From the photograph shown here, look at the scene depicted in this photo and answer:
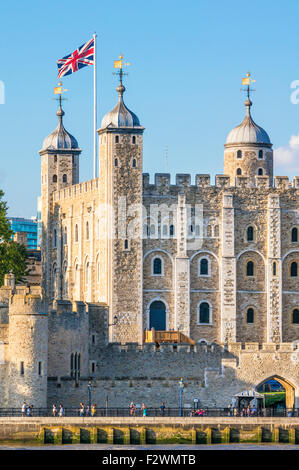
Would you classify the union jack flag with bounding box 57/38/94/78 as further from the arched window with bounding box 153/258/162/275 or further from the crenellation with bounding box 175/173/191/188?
the arched window with bounding box 153/258/162/275

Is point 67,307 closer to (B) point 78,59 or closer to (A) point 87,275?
(A) point 87,275

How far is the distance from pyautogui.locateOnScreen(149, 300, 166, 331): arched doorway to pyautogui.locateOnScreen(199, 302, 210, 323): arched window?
220cm

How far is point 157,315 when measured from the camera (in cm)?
10344

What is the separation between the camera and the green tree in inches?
4109

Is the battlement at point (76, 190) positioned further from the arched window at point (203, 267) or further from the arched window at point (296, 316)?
the arched window at point (296, 316)

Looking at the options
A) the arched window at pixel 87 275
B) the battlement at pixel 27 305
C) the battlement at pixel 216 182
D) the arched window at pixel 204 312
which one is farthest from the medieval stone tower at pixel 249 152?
the battlement at pixel 27 305

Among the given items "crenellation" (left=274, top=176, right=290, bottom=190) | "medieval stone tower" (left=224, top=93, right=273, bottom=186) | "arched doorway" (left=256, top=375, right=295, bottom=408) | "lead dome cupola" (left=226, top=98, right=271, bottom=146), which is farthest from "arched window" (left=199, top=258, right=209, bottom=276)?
"arched doorway" (left=256, top=375, right=295, bottom=408)

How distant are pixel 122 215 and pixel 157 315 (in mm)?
6061

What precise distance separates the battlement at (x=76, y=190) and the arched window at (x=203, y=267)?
7.74m

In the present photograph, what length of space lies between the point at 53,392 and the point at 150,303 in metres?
19.2

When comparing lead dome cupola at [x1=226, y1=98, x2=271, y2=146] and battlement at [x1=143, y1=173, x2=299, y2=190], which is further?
lead dome cupola at [x1=226, y1=98, x2=271, y2=146]

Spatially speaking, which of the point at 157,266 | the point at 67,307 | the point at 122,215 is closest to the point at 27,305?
the point at 67,307

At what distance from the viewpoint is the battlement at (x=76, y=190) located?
108 metres
